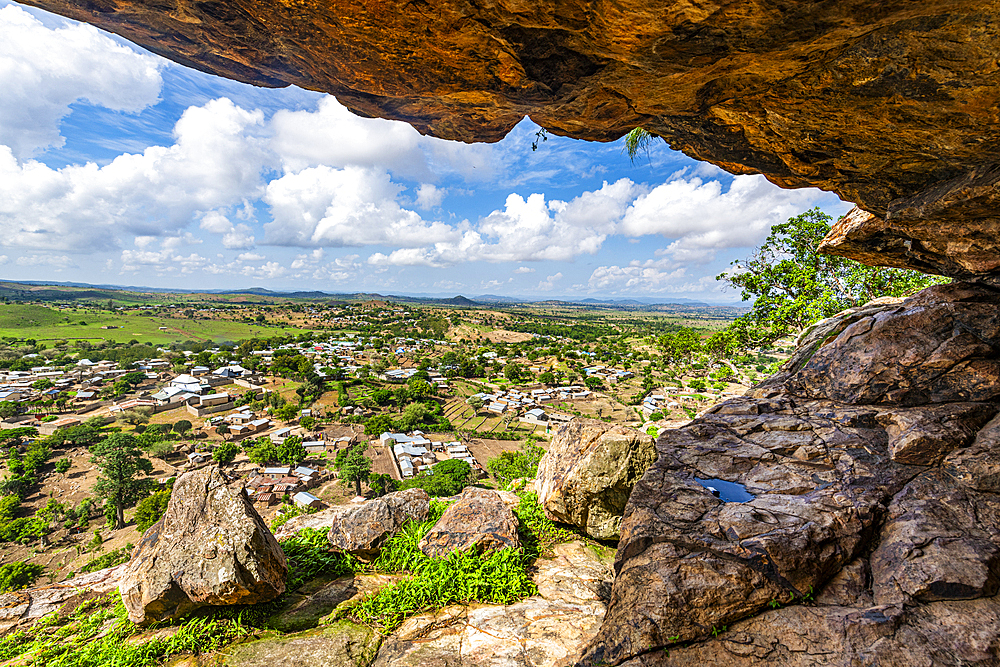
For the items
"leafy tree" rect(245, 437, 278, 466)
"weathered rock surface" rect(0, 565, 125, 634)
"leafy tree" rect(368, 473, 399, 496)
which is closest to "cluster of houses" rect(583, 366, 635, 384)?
"leafy tree" rect(368, 473, 399, 496)

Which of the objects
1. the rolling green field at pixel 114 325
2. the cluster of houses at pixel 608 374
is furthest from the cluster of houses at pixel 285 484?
the rolling green field at pixel 114 325

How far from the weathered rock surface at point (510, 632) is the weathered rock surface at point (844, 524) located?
0.75m

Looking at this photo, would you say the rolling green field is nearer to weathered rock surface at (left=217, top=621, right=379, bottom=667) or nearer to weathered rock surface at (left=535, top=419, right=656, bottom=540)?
weathered rock surface at (left=217, top=621, right=379, bottom=667)

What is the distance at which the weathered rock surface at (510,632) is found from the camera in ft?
15.6

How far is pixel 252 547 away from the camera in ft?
19.0

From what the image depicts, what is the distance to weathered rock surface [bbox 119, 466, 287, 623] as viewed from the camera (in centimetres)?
545

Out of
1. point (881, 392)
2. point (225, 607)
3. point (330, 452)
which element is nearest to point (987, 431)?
point (881, 392)

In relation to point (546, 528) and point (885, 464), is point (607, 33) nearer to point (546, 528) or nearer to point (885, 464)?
point (885, 464)

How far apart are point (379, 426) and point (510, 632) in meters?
47.5

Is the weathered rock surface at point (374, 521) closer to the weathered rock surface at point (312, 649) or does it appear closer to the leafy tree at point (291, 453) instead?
the weathered rock surface at point (312, 649)

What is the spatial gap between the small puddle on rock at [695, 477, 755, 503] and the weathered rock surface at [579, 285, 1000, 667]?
0.08 meters

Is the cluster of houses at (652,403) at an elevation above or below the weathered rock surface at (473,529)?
below

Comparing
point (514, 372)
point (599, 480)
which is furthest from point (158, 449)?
point (514, 372)

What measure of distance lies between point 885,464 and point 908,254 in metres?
4.53
